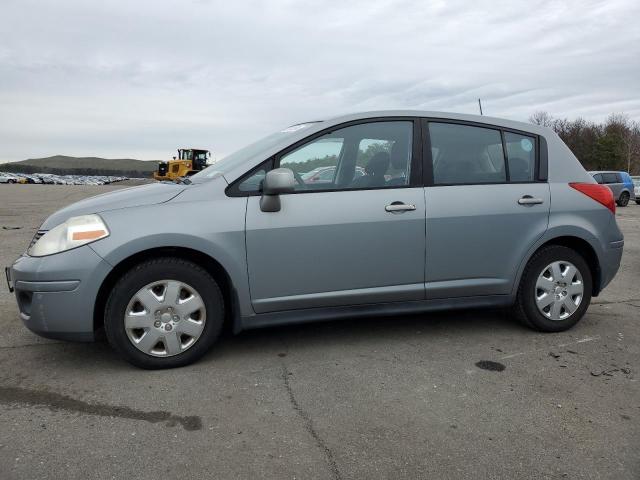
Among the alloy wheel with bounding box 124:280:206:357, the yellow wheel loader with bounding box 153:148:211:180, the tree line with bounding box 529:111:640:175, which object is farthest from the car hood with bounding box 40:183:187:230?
the tree line with bounding box 529:111:640:175

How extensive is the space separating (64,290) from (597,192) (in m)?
4.08

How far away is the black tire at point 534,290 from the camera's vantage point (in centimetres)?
430

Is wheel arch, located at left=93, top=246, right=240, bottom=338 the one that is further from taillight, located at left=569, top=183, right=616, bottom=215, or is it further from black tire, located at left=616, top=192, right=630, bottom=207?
black tire, located at left=616, top=192, right=630, bottom=207

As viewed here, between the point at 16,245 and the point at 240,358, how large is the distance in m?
6.83

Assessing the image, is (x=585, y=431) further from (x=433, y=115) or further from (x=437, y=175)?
(x=433, y=115)

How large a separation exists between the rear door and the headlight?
225 cm

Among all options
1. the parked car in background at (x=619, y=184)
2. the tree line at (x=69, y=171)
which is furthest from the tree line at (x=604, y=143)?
the tree line at (x=69, y=171)

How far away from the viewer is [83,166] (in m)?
166

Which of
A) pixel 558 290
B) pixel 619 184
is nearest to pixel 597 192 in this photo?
pixel 558 290

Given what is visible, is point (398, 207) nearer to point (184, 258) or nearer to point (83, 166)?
point (184, 258)

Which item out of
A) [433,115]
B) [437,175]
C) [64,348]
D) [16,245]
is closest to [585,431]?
[437,175]

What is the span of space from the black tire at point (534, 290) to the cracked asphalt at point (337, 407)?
0.31 feet

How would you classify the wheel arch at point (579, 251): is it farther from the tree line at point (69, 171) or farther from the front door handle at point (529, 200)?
the tree line at point (69, 171)

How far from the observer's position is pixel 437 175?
405 centimetres
